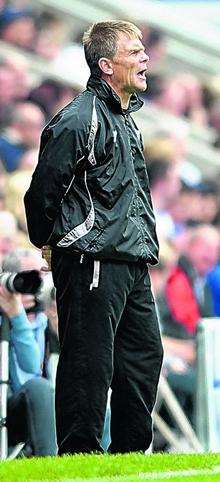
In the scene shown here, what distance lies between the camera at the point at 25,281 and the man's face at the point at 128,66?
1.58m

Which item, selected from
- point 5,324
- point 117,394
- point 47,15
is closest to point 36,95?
point 47,15

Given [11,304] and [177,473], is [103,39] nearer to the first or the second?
[177,473]

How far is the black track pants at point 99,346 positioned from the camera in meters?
6.14

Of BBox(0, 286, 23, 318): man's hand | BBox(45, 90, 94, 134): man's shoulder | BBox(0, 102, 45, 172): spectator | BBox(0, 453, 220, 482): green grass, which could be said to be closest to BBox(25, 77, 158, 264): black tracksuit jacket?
BBox(45, 90, 94, 134): man's shoulder

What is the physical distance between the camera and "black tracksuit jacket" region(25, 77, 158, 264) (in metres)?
6.08

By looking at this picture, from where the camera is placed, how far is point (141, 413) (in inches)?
250

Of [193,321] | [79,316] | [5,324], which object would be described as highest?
[79,316]

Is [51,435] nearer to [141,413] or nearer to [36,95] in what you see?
[141,413]

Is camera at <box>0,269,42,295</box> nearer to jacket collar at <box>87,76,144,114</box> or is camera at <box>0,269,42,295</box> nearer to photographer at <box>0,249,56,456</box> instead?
photographer at <box>0,249,56,456</box>

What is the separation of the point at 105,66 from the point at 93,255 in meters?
0.80

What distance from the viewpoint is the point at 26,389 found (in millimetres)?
8117

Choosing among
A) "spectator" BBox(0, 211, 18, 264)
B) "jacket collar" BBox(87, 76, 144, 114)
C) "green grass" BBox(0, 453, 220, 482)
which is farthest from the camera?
"spectator" BBox(0, 211, 18, 264)

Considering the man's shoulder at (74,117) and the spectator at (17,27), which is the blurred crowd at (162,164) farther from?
the man's shoulder at (74,117)

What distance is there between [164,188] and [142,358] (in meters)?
6.57
